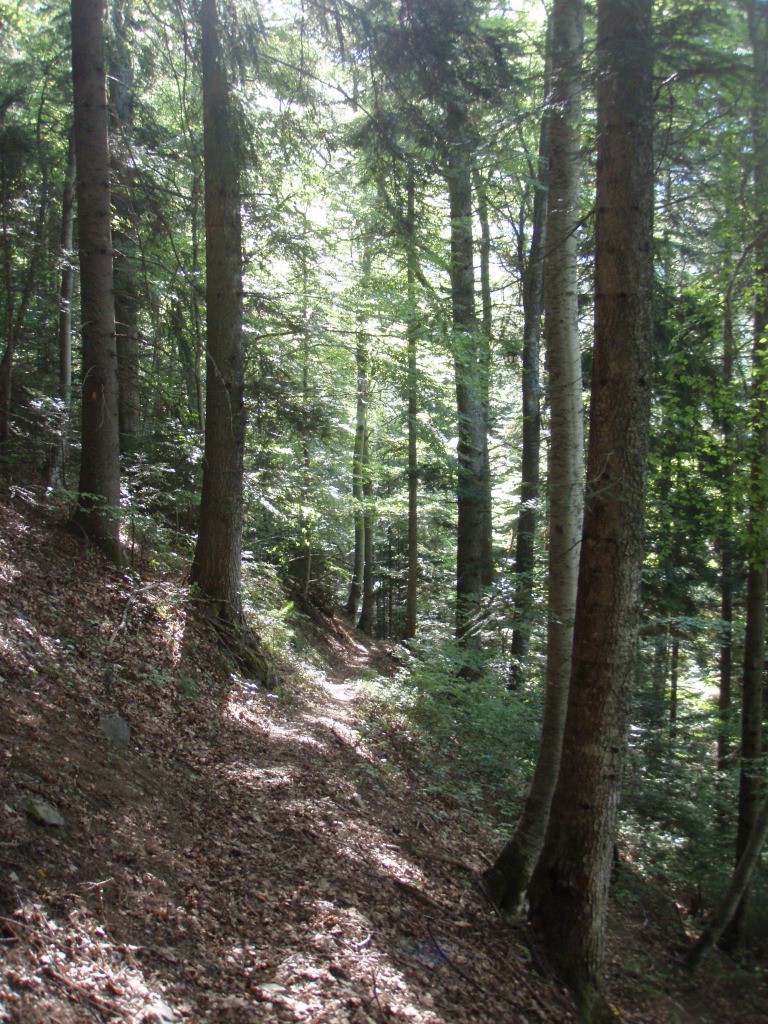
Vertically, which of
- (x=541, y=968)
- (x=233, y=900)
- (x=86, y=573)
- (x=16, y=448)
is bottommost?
(x=541, y=968)

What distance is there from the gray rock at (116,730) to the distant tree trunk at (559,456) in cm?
345

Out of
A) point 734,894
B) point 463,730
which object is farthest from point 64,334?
point 734,894

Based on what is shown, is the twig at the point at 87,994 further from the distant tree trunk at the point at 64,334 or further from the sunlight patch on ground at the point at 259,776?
the distant tree trunk at the point at 64,334

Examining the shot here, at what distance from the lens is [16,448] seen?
31.6 ft

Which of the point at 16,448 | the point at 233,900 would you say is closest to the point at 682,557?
the point at 233,900

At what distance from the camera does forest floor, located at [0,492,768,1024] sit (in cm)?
342

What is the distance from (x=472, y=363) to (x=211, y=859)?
29.2 ft

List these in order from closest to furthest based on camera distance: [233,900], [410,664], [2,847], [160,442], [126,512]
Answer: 1. [2,847]
2. [233,900]
3. [126,512]
4. [160,442]
5. [410,664]

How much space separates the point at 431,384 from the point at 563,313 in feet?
21.6

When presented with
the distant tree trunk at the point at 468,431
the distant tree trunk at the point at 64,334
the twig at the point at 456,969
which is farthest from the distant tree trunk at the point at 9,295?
the twig at the point at 456,969

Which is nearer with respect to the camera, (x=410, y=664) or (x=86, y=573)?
(x=86, y=573)

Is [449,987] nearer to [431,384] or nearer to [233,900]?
[233,900]

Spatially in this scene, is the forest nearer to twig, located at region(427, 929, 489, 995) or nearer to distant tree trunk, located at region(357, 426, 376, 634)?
twig, located at region(427, 929, 489, 995)

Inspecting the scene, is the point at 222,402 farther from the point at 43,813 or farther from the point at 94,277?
the point at 43,813
